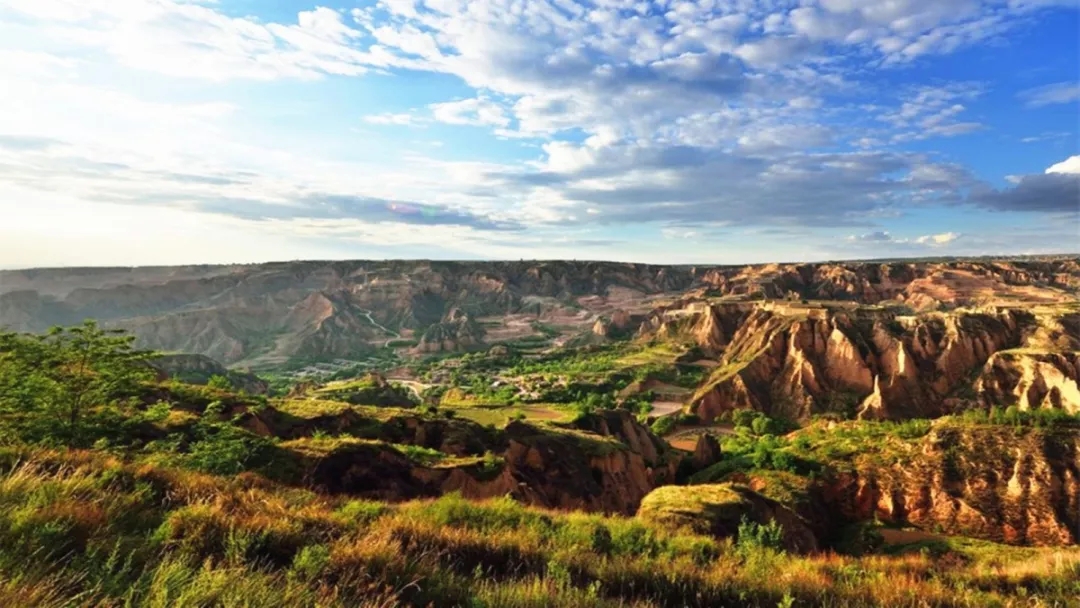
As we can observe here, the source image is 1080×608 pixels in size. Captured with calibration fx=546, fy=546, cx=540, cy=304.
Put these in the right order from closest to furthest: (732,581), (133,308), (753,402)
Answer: (732,581) → (753,402) → (133,308)

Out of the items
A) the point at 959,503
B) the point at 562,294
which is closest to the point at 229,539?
the point at 959,503

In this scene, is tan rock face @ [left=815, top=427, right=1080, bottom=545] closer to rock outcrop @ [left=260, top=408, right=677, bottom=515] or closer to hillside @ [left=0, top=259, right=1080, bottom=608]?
hillside @ [left=0, top=259, right=1080, bottom=608]

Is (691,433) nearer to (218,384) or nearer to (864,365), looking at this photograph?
(864,365)

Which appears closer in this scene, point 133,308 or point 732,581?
point 732,581

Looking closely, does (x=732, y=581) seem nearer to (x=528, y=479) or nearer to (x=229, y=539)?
(x=229, y=539)

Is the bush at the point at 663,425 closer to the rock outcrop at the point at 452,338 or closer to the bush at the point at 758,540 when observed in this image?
the bush at the point at 758,540

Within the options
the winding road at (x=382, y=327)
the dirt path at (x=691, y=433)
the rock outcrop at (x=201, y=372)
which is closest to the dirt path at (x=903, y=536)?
the dirt path at (x=691, y=433)

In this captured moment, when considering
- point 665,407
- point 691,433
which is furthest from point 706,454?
point 665,407

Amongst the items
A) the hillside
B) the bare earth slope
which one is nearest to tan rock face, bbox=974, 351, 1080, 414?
the hillside
